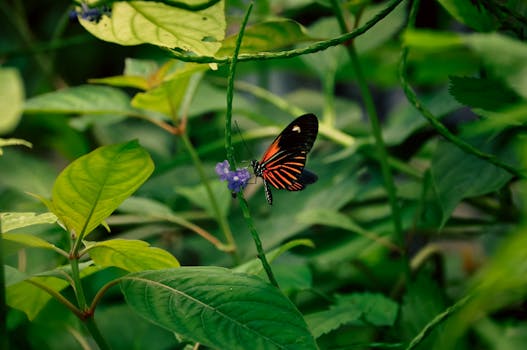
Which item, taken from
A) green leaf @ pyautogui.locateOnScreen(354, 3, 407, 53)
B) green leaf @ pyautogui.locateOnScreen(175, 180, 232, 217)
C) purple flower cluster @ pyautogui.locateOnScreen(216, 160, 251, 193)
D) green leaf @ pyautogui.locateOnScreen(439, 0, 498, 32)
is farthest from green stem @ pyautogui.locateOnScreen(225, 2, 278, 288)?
green leaf @ pyautogui.locateOnScreen(354, 3, 407, 53)

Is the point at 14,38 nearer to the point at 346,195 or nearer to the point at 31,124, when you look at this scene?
the point at 31,124

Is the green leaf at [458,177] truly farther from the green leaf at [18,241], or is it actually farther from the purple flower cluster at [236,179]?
the green leaf at [18,241]

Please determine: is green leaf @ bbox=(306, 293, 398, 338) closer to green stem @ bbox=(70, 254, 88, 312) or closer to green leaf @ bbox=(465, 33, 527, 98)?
green stem @ bbox=(70, 254, 88, 312)

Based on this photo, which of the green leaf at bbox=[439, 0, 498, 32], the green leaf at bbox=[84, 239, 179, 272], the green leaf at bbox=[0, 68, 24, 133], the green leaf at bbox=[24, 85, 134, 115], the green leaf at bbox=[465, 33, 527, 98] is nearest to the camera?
the green leaf at bbox=[465, 33, 527, 98]

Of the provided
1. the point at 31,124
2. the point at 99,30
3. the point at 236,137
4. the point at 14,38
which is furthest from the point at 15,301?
the point at 14,38

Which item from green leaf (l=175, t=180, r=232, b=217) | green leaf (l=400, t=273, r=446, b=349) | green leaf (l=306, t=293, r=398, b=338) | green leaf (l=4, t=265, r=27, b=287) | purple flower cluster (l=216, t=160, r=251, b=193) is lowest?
green leaf (l=400, t=273, r=446, b=349)

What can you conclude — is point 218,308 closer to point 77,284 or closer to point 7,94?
point 77,284
